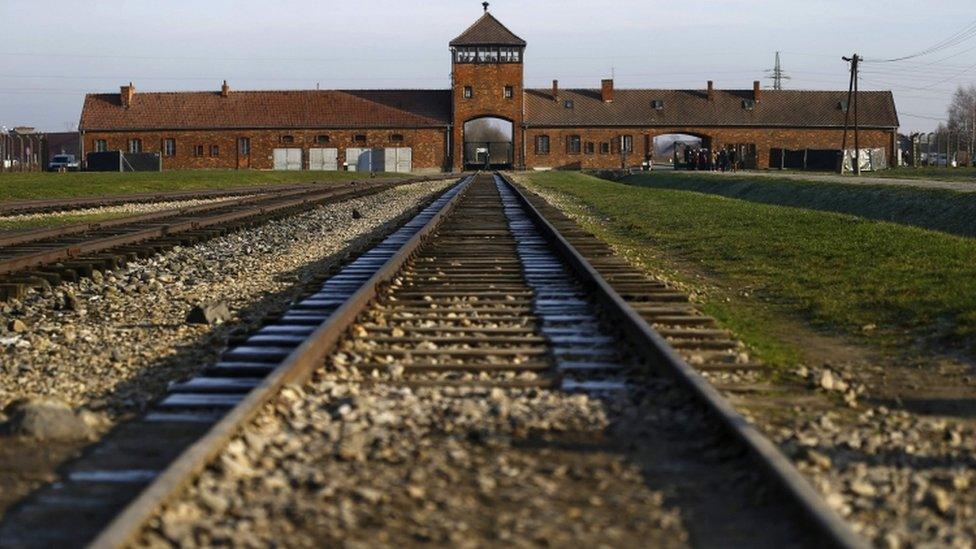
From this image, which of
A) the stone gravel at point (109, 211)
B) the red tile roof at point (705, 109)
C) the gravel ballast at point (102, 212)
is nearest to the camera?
the gravel ballast at point (102, 212)

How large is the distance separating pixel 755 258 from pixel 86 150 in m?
89.0

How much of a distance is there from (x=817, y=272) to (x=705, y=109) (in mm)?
89405

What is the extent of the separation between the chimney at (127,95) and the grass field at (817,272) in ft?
259

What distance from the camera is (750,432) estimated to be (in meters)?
5.37

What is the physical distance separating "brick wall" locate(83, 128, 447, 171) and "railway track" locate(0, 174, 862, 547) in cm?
8308

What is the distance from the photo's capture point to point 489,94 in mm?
98438

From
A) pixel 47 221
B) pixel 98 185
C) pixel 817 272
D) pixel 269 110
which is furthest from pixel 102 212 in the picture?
pixel 269 110

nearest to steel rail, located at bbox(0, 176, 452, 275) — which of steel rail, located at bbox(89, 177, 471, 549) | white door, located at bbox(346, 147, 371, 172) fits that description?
steel rail, located at bbox(89, 177, 471, 549)

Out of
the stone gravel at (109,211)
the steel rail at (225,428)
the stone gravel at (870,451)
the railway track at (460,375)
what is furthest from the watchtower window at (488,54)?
the stone gravel at (870,451)

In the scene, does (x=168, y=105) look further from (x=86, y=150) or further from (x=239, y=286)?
(x=239, y=286)

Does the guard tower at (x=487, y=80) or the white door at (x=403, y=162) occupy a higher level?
the guard tower at (x=487, y=80)

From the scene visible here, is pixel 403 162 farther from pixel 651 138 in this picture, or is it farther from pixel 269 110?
pixel 651 138

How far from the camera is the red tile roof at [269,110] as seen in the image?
96938 millimetres

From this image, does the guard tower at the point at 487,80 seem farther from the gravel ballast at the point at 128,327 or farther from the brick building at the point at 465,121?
the gravel ballast at the point at 128,327
